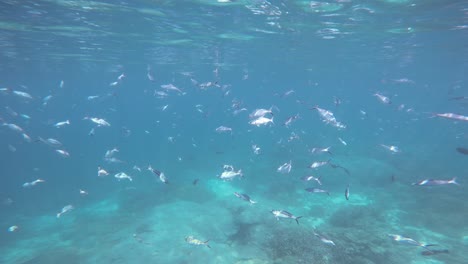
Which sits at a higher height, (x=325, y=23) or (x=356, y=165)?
(x=325, y=23)

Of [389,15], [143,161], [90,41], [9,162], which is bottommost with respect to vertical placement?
[9,162]

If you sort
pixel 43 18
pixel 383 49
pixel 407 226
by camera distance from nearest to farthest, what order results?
pixel 407 226 < pixel 43 18 < pixel 383 49

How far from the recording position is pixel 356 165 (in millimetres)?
24703

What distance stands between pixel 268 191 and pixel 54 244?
1314 cm

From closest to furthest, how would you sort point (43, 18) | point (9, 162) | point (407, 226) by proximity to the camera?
1. point (407, 226)
2. point (43, 18)
3. point (9, 162)

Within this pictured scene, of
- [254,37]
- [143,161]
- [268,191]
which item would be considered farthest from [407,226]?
[143,161]

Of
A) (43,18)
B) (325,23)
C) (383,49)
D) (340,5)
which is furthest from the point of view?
(383,49)

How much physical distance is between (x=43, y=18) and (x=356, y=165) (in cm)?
2698

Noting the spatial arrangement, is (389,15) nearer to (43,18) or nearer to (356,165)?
(356,165)

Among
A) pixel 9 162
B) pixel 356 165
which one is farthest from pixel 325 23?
pixel 9 162

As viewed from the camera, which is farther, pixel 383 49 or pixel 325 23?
pixel 383 49

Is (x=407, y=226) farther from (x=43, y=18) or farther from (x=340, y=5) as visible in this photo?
(x=43, y=18)

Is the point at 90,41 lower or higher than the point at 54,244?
higher

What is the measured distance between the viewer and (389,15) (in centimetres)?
1980
